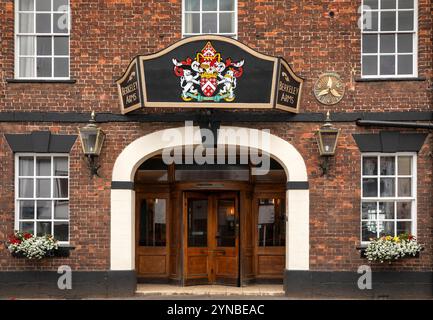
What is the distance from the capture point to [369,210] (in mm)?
13047

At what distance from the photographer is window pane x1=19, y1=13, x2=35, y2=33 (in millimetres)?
13125

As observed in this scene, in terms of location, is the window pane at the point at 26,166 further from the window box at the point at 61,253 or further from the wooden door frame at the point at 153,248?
the wooden door frame at the point at 153,248

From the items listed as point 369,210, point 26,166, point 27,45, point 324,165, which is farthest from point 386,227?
point 27,45

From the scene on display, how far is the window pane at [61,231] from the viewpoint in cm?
1303

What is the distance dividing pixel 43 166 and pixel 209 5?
4654mm

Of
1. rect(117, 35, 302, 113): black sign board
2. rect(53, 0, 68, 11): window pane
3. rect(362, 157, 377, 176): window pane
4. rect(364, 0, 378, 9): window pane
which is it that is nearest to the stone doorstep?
rect(362, 157, 377, 176): window pane

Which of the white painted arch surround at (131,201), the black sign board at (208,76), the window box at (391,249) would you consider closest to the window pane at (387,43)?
the black sign board at (208,76)

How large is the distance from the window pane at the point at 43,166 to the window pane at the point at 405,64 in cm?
728

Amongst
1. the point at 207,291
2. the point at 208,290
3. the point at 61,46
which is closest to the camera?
the point at 61,46

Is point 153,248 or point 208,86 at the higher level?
point 208,86

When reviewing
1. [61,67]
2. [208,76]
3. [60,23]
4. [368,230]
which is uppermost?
[60,23]

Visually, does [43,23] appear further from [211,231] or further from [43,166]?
[211,231]

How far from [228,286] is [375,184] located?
3835 mm

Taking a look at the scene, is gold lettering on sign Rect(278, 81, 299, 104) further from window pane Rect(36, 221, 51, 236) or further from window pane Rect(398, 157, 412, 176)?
window pane Rect(36, 221, 51, 236)
